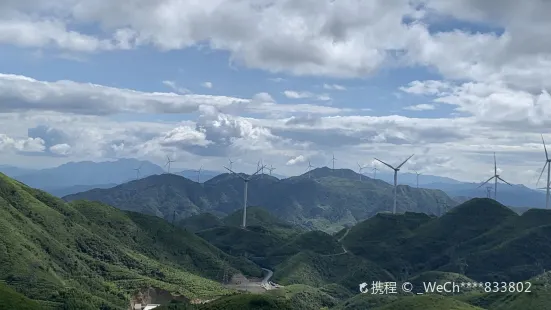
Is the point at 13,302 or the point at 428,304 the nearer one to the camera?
the point at 13,302

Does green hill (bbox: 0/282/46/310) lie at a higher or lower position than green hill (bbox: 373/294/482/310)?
higher

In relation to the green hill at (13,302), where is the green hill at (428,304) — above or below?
below

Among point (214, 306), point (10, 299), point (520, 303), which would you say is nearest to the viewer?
point (10, 299)

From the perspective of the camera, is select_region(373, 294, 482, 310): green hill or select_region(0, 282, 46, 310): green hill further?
select_region(373, 294, 482, 310): green hill

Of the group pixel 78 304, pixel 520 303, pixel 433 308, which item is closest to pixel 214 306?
pixel 78 304

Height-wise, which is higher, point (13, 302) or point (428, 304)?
point (13, 302)

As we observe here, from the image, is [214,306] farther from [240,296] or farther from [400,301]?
[400,301]

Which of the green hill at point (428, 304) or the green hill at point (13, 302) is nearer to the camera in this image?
the green hill at point (13, 302)

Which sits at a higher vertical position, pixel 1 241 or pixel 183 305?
pixel 1 241

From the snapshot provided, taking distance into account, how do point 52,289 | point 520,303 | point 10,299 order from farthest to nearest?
Result: point 520,303 < point 52,289 < point 10,299

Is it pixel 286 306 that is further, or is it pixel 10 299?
pixel 286 306
